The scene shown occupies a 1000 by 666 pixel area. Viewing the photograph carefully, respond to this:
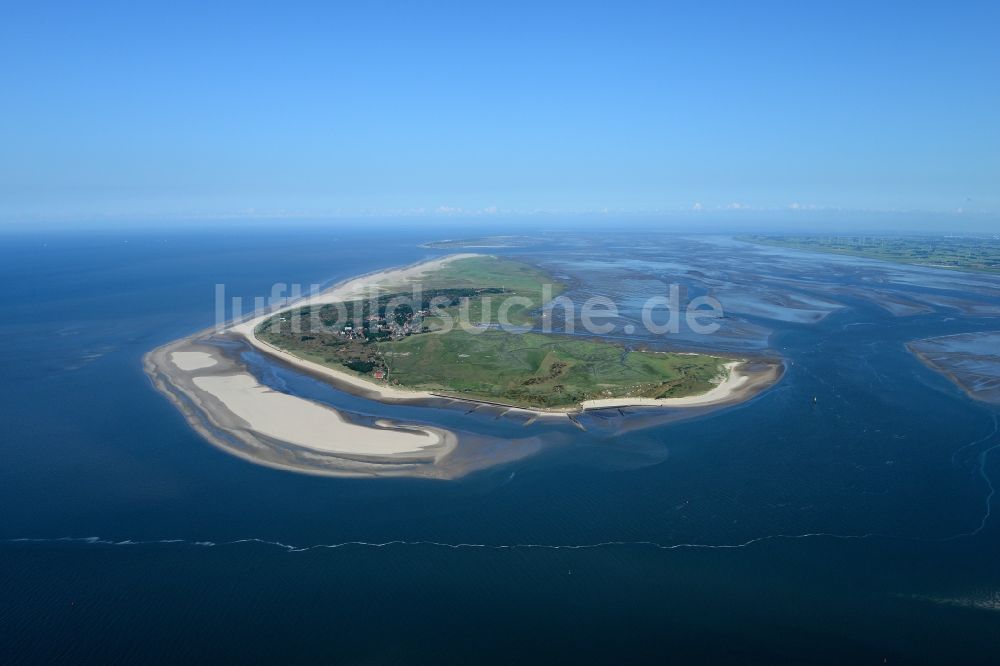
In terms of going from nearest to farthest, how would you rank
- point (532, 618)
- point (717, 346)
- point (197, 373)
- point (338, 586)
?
1. point (532, 618)
2. point (338, 586)
3. point (197, 373)
4. point (717, 346)

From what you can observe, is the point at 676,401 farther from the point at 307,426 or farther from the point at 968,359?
the point at 968,359

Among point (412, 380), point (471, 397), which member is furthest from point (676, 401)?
point (412, 380)

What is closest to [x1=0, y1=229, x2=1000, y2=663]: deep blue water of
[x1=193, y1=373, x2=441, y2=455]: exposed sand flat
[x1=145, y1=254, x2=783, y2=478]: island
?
[x1=145, y1=254, x2=783, y2=478]: island

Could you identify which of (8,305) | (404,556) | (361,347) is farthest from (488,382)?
(8,305)

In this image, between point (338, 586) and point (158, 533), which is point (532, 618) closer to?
point (338, 586)

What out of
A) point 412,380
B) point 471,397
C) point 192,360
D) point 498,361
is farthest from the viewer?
point 192,360

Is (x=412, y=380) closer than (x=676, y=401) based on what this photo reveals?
No

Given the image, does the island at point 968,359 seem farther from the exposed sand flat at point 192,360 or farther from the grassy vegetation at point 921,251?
the grassy vegetation at point 921,251
